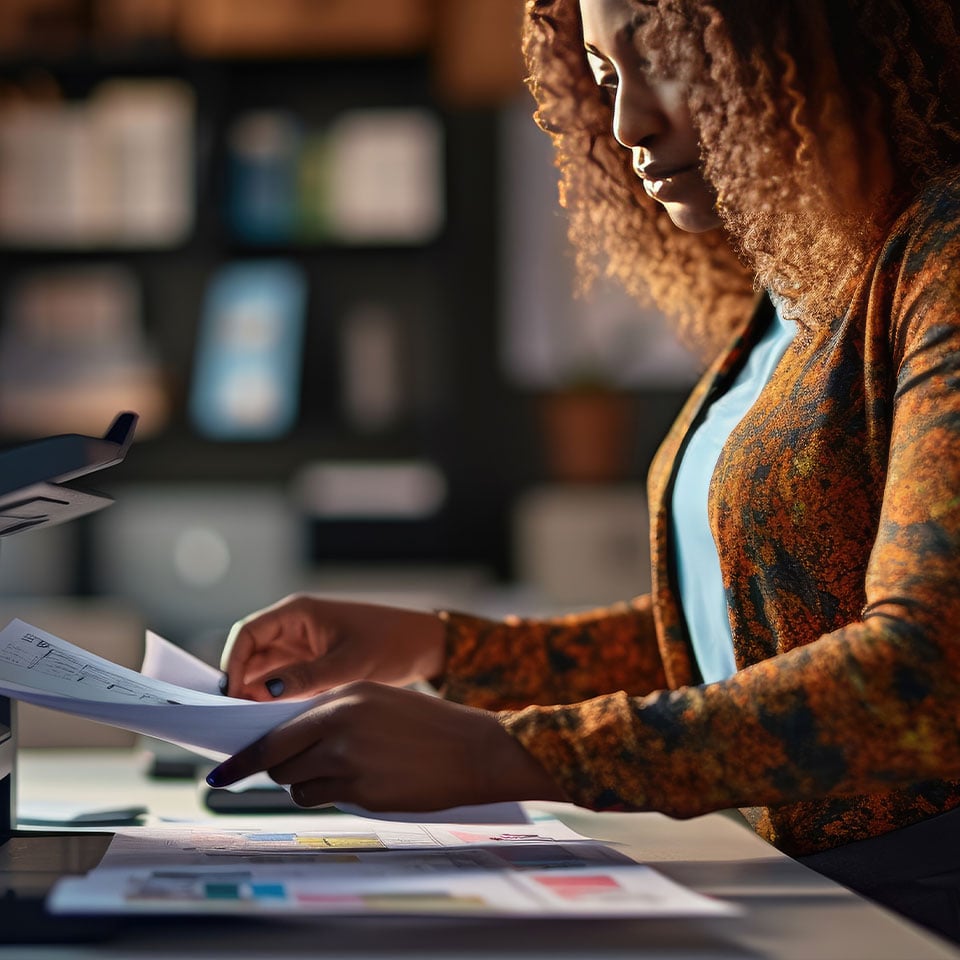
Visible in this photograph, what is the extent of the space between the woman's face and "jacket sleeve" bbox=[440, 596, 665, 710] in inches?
15.0

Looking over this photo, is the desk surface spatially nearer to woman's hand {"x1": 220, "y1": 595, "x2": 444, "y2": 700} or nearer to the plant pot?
woman's hand {"x1": 220, "y1": 595, "x2": 444, "y2": 700}

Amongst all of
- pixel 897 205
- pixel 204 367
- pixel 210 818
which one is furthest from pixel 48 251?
pixel 897 205

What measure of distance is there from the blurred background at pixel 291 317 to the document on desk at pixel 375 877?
6.05 feet

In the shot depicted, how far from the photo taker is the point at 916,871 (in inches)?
31.7

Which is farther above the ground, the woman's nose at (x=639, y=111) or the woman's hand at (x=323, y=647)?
the woman's nose at (x=639, y=111)

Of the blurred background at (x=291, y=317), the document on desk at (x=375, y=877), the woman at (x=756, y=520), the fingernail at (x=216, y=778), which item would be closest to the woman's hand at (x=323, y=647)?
the woman at (x=756, y=520)

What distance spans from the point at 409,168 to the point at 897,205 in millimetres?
2054

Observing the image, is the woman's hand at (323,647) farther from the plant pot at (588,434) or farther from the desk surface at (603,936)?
the plant pot at (588,434)

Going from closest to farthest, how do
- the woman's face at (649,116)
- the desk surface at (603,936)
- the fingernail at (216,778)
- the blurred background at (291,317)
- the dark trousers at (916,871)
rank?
the desk surface at (603,936) < the fingernail at (216,778) < the dark trousers at (916,871) < the woman's face at (649,116) < the blurred background at (291,317)

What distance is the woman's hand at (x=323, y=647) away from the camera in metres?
0.99

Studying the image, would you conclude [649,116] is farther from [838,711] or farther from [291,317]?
[291,317]

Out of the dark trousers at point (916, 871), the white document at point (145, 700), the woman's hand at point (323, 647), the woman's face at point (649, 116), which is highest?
the woman's face at point (649, 116)

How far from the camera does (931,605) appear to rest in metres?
0.63

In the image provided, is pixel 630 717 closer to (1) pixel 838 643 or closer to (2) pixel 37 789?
(1) pixel 838 643
